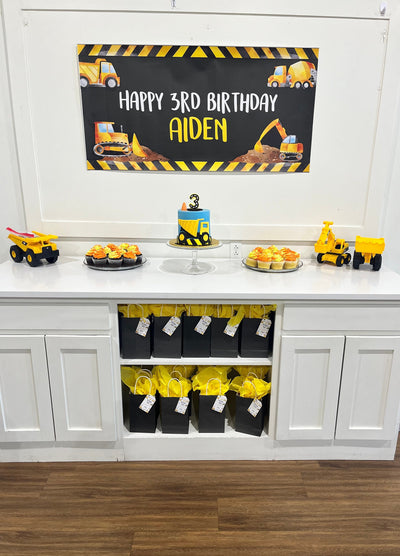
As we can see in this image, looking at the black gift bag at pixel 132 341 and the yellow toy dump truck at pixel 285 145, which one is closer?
the black gift bag at pixel 132 341

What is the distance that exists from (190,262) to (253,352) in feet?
1.90

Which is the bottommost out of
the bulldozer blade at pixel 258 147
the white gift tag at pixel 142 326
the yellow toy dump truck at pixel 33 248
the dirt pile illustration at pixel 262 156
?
the white gift tag at pixel 142 326

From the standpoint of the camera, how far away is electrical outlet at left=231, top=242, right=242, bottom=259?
7.08 ft

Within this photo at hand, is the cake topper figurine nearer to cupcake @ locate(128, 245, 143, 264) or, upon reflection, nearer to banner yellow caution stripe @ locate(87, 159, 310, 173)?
banner yellow caution stripe @ locate(87, 159, 310, 173)

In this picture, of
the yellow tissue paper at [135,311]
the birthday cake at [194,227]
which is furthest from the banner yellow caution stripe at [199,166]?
the yellow tissue paper at [135,311]

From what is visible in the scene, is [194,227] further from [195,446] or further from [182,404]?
[195,446]

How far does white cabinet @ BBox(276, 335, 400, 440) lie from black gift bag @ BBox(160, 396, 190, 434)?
1.45 ft

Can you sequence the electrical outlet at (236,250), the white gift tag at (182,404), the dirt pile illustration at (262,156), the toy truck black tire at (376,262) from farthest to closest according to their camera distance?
the electrical outlet at (236,250) → the dirt pile illustration at (262,156) → the toy truck black tire at (376,262) → the white gift tag at (182,404)

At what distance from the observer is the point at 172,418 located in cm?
187

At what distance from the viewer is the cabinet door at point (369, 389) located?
68.6 inches

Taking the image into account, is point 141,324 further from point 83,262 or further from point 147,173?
point 147,173

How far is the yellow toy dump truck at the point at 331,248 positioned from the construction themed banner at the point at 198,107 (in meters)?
0.36

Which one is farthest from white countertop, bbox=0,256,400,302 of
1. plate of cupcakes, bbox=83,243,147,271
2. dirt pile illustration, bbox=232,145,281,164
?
dirt pile illustration, bbox=232,145,281,164

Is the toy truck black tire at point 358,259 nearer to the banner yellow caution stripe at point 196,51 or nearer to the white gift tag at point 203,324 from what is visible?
the white gift tag at point 203,324
